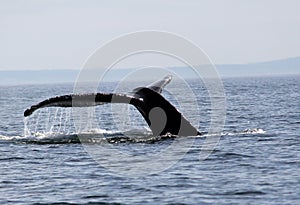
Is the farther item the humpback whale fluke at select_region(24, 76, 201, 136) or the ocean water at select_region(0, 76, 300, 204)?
the humpback whale fluke at select_region(24, 76, 201, 136)

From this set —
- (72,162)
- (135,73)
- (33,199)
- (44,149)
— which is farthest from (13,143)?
(33,199)

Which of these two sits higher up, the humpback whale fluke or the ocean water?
the humpback whale fluke

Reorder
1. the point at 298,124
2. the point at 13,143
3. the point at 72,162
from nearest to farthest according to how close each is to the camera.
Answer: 1. the point at 72,162
2. the point at 13,143
3. the point at 298,124

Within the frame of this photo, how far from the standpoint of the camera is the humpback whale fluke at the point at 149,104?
15.5 meters

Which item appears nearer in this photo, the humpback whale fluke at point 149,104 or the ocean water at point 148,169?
the ocean water at point 148,169

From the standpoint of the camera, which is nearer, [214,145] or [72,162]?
[72,162]

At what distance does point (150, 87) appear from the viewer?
1730 cm

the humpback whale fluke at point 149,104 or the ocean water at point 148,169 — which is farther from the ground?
the humpback whale fluke at point 149,104

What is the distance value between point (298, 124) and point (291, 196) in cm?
1178

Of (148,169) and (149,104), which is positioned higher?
(149,104)

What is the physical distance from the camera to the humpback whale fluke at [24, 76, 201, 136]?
15477mm

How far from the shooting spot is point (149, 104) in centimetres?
1659

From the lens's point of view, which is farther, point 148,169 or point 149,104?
Result: point 149,104

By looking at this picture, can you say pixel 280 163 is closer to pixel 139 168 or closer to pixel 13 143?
pixel 139 168
